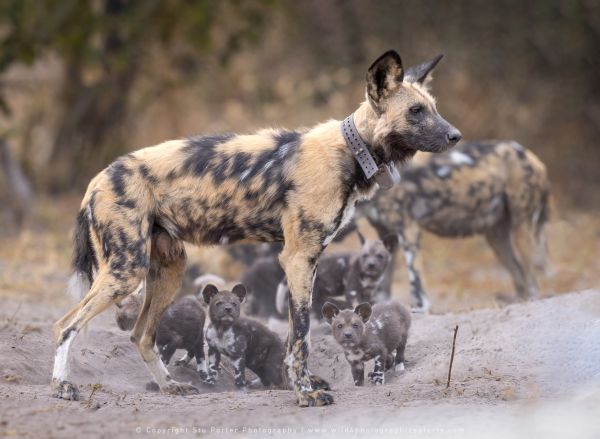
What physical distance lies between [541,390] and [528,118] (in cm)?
980

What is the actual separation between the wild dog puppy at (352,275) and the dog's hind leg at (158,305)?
2.01 meters

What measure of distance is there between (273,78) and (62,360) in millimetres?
11028

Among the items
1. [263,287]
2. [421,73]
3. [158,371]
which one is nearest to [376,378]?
[158,371]

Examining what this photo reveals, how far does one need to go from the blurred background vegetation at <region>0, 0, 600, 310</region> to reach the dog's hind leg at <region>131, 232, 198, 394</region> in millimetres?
7001

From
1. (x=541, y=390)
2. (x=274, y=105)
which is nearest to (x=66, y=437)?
(x=541, y=390)

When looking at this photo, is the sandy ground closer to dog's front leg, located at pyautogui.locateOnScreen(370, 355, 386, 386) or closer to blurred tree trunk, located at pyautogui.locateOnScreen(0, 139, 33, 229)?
dog's front leg, located at pyautogui.locateOnScreen(370, 355, 386, 386)

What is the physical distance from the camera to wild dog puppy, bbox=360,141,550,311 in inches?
347

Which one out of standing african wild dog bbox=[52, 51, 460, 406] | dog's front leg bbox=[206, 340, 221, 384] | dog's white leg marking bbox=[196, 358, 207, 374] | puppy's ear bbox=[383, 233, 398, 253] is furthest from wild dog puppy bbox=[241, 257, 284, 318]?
standing african wild dog bbox=[52, 51, 460, 406]

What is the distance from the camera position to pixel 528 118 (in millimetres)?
14625

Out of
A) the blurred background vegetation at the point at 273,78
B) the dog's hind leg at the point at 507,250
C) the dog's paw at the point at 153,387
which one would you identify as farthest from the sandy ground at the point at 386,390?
the blurred background vegetation at the point at 273,78

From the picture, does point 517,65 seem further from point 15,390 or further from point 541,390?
point 15,390

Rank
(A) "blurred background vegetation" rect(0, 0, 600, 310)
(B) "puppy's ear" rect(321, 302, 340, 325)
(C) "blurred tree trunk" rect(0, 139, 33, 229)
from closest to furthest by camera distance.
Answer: (B) "puppy's ear" rect(321, 302, 340, 325)
(C) "blurred tree trunk" rect(0, 139, 33, 229)
(A) "blurred background vegetation" rect(0, 0, 600, 310)

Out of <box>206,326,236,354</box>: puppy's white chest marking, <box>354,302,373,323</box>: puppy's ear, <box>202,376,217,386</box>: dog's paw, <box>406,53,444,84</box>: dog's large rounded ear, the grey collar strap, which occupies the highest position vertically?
<box>406,53,444,84</box>: dog's large rounded ear

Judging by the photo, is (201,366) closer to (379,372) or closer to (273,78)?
(379,372)
